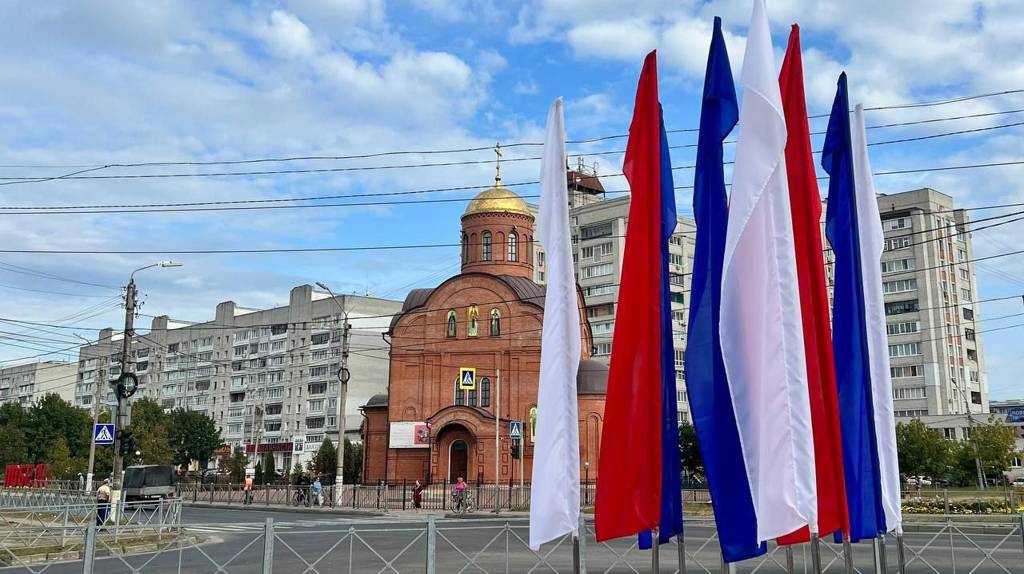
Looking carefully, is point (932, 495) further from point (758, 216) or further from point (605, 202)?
point (605, 202)

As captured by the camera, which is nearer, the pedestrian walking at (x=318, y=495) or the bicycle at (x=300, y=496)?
the pedestrian walking at (x=318, y=495)

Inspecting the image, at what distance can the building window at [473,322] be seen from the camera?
5034cm

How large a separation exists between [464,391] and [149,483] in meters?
20.9

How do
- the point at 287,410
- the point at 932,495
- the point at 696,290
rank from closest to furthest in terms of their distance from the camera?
the point at 696,290 < the point at 932,495 < the point at 287,410

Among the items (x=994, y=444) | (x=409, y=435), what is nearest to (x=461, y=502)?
(x=409, y=435)

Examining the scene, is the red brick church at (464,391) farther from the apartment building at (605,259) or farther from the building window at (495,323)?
the apartment building at (605,259)

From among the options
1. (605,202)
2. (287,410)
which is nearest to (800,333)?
(605,202)

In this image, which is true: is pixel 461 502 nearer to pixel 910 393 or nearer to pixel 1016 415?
pixel 1016 415

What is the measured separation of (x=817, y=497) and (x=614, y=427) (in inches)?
66.6

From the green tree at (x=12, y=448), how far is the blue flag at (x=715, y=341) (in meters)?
74.7

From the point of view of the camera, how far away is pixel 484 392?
4941cm

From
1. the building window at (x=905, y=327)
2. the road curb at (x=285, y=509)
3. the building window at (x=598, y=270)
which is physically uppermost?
the building window at (x=598, y=270)

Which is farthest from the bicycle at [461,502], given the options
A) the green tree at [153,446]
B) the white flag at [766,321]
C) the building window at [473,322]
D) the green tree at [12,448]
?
the green tree at [12,448]

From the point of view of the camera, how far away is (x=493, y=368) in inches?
1956
